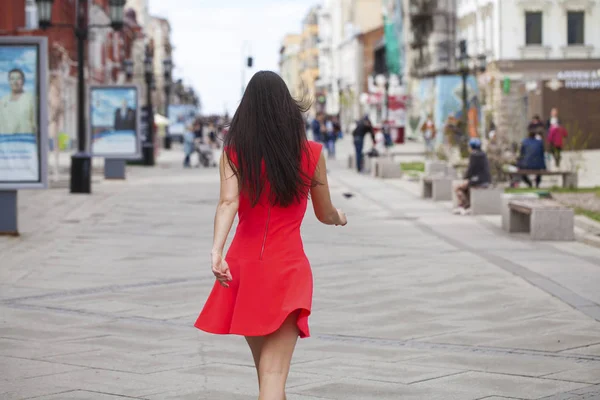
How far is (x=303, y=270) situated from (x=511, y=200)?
1205 centimetres

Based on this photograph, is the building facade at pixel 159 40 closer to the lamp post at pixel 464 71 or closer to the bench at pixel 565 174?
the lamp post at pixel 464 71

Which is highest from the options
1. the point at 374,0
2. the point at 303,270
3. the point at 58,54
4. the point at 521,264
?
the point at 374,0

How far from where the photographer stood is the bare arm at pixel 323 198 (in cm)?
496

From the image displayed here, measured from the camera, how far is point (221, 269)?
4781 mm

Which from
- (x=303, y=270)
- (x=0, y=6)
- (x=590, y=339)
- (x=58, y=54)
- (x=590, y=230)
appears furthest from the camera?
(x=58, y=54)

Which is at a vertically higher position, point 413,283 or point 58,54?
point 58,54

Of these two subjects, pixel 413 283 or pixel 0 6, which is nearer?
pixel 413 283

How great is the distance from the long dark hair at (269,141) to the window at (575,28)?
52.6m

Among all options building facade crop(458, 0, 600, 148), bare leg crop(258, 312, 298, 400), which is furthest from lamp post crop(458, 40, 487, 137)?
bare leg crop(258, 312, 298, 400)

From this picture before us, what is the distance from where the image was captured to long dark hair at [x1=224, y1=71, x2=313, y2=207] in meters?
4.84

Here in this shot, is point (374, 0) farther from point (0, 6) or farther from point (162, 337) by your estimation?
point (162, 337)

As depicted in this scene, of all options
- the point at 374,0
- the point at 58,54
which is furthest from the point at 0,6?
the point at 374,0

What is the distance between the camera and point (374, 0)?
121750 mm

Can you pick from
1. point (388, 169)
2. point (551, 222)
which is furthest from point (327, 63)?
point (551, 222)
